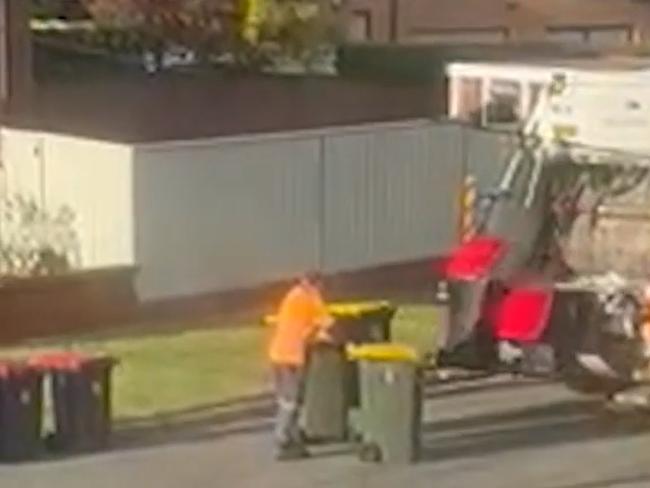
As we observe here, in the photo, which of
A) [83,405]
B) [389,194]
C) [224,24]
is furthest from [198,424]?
[224,24]

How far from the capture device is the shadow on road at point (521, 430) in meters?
19.7

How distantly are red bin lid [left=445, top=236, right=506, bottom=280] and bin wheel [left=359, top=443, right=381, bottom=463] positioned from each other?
8.80ft

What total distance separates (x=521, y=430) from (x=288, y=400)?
2.49 m

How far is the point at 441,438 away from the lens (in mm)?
20047

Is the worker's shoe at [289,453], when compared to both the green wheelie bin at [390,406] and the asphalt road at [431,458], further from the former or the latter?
the green wheelie bin at [390,406]

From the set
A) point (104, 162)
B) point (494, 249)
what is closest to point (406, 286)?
point (104, 162)

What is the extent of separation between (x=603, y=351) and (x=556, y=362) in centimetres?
46

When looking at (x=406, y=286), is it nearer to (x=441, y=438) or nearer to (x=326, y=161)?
(x=326, y=161)

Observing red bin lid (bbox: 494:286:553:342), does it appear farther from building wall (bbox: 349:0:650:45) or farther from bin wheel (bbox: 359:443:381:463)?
building wall (bbox: 349:0:650:45)

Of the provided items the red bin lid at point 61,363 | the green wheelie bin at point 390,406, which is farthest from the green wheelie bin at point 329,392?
the red bin lid at point 61,363

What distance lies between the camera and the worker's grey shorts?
1888 centimetres

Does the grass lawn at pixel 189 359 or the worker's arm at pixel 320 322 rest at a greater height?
the worker's arm at pixel 320 322

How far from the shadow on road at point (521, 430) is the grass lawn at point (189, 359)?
2.20 meters

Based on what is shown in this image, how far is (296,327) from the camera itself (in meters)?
18.8
